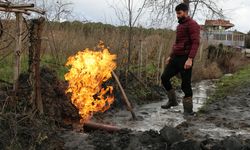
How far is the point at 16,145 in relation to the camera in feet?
17.7

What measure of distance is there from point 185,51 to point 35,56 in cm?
382

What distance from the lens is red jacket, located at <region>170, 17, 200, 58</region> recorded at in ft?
29.2

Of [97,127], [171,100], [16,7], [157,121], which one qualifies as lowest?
[157,121]

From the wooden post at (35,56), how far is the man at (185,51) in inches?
138

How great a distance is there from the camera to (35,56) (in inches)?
249

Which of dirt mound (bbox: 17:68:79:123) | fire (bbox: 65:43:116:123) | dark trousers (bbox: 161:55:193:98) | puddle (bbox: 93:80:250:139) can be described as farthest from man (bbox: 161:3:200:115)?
dirt mound (bbox: 17:68:79:123)

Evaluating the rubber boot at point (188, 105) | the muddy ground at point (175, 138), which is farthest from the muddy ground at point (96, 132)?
the rubber boot at point (188, 105)

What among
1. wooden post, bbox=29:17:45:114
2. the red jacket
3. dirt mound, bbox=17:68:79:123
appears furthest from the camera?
the red jacket

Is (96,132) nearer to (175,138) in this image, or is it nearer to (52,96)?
(175,138)

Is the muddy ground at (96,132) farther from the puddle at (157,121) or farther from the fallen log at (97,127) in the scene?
the fallen log at (97,127)

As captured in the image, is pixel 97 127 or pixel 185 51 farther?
pixel 185 51

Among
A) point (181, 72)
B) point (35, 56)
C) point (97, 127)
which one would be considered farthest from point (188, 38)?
point (35, 56)

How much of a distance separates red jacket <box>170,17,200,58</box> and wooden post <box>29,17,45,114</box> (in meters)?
3.59

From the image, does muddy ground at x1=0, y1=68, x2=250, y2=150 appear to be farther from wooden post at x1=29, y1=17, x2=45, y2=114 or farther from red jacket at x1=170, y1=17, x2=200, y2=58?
red jacket at x1=170, y1=17, x2=200, y2=58
